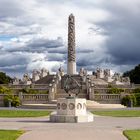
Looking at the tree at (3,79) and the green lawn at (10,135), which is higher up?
the tree at (3,79)

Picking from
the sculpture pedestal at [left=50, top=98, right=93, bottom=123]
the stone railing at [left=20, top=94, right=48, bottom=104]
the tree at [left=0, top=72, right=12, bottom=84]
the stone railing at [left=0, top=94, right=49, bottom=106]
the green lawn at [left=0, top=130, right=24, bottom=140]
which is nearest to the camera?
the green lawn at [left=0, top=130, right=24, bottom=140]

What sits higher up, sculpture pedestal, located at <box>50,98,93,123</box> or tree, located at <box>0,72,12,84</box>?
tree, located at <box>0,72,12,84</box>

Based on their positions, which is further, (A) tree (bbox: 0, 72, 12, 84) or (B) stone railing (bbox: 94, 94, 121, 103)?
(A) tree (bbox: 0, 72, 12, 84)

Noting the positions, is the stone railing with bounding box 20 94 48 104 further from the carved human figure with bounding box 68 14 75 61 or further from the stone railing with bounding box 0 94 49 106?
the carved human figure with bounding box 68 14 75 61

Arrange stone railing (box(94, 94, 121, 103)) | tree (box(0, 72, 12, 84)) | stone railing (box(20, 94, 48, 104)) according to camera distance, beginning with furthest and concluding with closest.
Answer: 1. tree (box(0, 72, 12, 84))
2. stone railing (box(94, 94, 121, 103))
3. stone railing (box(20, 94, 48, 104))

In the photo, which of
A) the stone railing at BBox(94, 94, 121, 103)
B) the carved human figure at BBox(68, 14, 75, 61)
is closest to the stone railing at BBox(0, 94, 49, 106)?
the carved human figure at BBox(68, 14, 75, 61)

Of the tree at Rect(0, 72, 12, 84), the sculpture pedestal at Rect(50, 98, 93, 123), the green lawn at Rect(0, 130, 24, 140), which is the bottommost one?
the green lawn at Rect(0, 130, 24, 140)

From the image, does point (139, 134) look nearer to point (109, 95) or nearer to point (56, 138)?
point (56, 138)

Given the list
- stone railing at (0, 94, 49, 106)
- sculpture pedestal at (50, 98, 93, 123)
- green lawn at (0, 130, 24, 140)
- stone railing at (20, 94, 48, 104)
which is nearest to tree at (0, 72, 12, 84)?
stone railing at (0, 94, 49, 106)

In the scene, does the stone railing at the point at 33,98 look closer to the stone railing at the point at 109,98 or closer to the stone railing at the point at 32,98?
the stone railing at the point at 32,98

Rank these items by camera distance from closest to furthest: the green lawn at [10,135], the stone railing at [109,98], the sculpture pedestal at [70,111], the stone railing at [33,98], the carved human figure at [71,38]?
the green lawn at [10,135]
the sculpture pedestal at [70,111]
the stone railing at [33,98]
the stone railing at [109,98]
the carved human figure at [71,38]

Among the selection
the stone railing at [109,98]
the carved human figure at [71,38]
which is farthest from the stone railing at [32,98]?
the stone railing at [109,98]

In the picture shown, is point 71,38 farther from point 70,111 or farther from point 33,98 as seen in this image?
point 70,111

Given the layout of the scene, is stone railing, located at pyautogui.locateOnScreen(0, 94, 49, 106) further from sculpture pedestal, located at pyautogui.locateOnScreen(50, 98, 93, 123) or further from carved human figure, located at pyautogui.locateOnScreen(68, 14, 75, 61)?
sculpture pedestal, located at pyautogui.locateOnScreen(50, 98, 93, 123)
